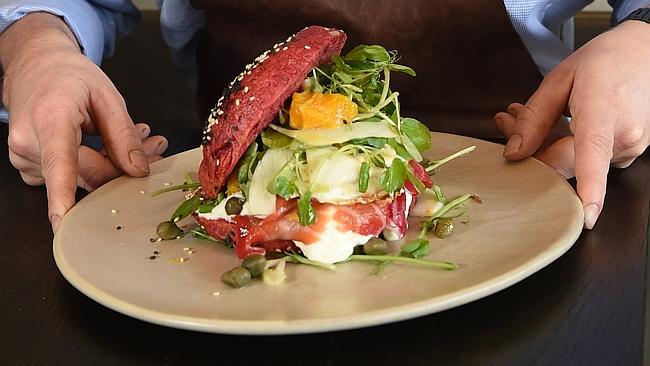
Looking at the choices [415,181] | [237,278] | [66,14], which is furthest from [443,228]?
[66,14]

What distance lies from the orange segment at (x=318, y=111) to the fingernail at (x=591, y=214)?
0.35 metres

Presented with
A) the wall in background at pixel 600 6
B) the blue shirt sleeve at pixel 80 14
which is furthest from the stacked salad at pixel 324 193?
the wall in background at pixel 600 6

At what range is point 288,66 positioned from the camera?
3.84 ft

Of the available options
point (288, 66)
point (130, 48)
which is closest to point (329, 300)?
point (288, 66)

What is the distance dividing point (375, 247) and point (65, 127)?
0.62 meters

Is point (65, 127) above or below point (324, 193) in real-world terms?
below

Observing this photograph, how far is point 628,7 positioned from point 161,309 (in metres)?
1.25

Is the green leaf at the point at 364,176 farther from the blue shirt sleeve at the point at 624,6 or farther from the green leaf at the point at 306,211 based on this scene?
the blue shirt sleeve at the point at 624,6

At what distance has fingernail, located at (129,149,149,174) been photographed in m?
1.49

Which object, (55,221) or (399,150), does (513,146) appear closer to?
(399,150)

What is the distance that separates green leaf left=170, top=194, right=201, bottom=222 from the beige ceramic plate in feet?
0.14

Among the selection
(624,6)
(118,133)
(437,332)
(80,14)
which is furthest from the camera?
(80,14)

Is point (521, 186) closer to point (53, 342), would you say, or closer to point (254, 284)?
point (254, 284)

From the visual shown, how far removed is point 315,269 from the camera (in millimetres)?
1089
